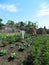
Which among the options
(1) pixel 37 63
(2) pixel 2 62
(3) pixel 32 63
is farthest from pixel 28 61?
(2) pixel 2 62

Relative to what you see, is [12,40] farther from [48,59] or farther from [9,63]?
[48,59]

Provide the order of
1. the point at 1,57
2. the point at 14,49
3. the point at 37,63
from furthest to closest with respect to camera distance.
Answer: the point at 14,49
the point at 1,57
the point at 37,63

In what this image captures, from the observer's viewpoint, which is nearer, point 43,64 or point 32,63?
point 43,64

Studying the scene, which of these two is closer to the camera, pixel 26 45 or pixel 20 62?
pixel 20 62

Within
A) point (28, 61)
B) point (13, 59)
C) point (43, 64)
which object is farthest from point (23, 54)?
point (43, 64)

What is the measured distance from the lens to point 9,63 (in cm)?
1334

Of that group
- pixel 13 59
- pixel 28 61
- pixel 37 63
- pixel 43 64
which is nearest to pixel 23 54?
pixel 13 59

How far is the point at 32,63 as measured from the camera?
38.9ft

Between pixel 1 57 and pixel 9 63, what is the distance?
117cm

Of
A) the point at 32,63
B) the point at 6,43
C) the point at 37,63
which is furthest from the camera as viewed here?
the point at 6,43

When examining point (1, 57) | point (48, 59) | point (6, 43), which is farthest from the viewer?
point (6, 43)

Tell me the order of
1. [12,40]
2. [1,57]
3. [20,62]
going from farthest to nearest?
1. [12,40]
2. [1,57]
3. [20,62]

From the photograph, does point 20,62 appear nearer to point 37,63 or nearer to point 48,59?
point 37,63

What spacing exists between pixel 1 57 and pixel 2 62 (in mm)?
872
